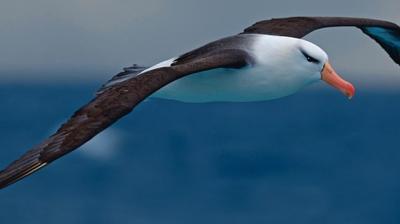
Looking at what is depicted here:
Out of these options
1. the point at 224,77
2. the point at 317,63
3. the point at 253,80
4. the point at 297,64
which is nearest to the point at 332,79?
the point at 317,63

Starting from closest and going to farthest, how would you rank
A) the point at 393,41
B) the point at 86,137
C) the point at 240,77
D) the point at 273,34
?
the point at 86,137 < the point at 240,77 < the point at 273,34 < the point at 393,41

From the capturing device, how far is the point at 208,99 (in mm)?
13977

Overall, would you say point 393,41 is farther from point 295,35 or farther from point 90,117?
point 90,117

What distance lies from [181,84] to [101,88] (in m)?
0.98

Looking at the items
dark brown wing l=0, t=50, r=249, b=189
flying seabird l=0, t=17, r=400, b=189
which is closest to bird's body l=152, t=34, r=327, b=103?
flying seabird l=0, t=17, r=400, b=189

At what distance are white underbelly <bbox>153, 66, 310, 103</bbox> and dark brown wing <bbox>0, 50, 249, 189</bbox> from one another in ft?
1.13

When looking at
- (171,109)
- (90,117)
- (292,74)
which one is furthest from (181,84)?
(171,109)

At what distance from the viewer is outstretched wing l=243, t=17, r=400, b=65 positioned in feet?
52.2

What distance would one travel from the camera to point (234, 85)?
13.7 meters

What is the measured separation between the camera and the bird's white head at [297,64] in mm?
13820

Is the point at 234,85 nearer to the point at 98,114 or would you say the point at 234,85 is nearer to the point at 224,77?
the point at 224,77

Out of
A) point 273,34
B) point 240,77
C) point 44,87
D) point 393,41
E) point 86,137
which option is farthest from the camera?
point 44,87

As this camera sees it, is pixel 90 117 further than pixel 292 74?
No

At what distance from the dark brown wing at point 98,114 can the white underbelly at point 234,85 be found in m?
0.34
